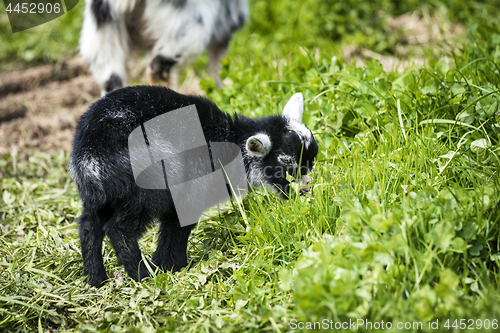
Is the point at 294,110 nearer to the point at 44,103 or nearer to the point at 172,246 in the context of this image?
the point at 172,246

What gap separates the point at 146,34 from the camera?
4062 mm

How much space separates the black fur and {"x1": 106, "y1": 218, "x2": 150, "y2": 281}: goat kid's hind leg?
2.28 meters

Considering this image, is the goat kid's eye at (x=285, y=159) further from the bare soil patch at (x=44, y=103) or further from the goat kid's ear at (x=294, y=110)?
the bare soil patch at (x=44, y=103)

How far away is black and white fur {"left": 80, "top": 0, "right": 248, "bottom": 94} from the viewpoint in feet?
12.6

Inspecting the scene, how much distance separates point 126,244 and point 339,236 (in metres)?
1.22

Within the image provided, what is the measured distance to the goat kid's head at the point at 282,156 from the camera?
2867mm

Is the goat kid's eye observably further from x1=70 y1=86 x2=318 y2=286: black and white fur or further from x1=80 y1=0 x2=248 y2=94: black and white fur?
x1=80 y1=0 x2=248 y2=94: black and white fur

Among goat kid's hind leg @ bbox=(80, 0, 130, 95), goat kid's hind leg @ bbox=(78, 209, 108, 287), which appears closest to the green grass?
goat kid's hind leg @ bbox=(78, 209, 108, 287)

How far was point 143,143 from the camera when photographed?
243cm

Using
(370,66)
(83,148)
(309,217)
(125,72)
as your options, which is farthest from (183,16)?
(309,217)

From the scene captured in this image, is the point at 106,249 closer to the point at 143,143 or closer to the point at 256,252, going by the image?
the point at 143,143

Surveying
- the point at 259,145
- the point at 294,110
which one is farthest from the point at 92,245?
the point at 294,110

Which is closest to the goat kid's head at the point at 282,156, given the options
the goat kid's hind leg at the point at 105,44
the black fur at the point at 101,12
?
the goat kid's hind leg at the point at 105,44

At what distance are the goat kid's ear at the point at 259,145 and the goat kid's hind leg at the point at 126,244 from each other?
877 mm
